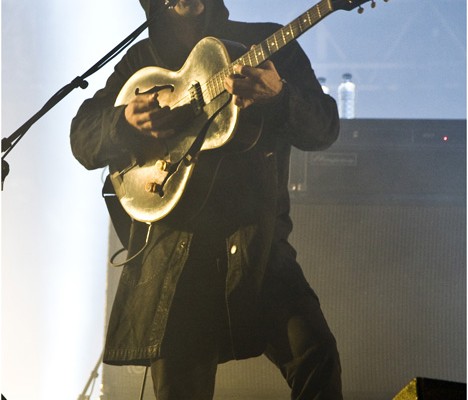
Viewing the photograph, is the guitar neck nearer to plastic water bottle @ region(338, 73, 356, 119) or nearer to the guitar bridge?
the guitar bridge

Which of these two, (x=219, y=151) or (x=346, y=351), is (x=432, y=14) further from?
(x=346, y=351)

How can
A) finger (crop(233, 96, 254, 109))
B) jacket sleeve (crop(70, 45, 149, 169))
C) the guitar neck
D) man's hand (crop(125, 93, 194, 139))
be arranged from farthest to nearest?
A: 1. jacket sleeve (crop(70, 45, 149, 169))
2. man's hand (crop(125, 93, 194, 139))
3. finger (crop(233, 96, 254, 109))
4. the guitar neck

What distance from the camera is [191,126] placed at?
6.50 ft

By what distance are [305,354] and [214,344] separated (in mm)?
244

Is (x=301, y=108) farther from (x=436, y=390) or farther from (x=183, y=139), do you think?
(x=436, y=390)

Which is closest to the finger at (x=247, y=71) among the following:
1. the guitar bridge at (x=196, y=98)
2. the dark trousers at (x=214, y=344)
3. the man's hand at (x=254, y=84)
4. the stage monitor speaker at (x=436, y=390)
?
the man's hand at (x=254, y=84)

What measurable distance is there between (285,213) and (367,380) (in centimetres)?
45

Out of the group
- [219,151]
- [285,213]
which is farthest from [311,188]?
[219,151]

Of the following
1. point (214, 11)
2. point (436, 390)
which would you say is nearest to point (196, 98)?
point (214, 11)

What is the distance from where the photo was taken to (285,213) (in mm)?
2018

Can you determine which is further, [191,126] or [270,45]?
[191,126]

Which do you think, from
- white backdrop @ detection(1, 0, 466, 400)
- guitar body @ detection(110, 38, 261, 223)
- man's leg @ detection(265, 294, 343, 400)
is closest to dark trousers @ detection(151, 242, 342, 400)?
man's leg @ detection(265, 294, 343, 400)

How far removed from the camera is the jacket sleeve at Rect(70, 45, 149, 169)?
211 centimetres

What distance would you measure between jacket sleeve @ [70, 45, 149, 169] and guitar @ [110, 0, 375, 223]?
0.05 meters
